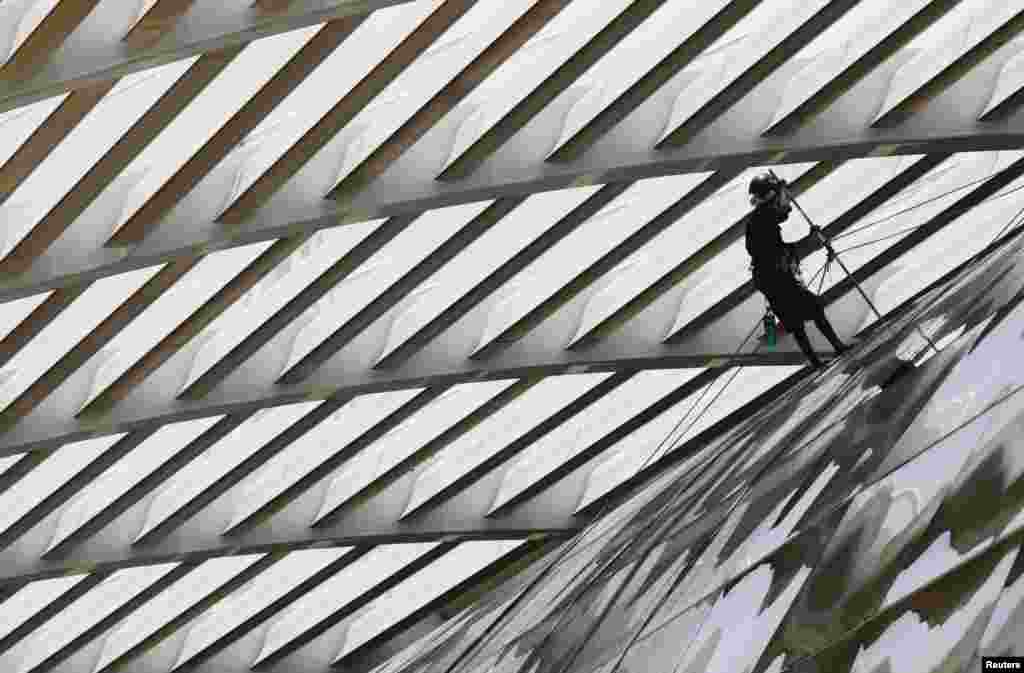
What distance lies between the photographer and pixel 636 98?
61.4 ft

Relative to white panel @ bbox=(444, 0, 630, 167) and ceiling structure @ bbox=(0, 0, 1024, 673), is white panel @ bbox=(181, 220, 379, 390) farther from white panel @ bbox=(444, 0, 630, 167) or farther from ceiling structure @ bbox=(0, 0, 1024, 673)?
white panel @ bbox=(444, 0, 630, 167)

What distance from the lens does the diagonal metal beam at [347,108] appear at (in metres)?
16.7

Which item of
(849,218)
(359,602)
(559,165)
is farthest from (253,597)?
(559,165)

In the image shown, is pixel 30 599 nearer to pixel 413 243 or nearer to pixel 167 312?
pixel 167 312

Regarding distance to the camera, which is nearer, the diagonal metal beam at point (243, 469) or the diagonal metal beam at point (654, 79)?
the diagonal metal beam at point (654, 79)

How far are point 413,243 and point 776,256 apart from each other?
7.64 meters

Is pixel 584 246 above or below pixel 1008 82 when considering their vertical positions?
above

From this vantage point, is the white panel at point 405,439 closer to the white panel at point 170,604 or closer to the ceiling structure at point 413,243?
the ceiling structure at point 413,243

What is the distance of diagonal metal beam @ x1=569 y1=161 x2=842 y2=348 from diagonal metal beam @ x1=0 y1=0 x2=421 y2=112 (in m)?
7.48

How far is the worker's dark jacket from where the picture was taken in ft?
46.4

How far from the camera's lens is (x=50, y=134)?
17234mm

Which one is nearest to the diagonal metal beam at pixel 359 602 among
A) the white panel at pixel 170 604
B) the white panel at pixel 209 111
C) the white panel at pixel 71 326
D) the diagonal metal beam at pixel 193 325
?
the white panel at pixel 170 604

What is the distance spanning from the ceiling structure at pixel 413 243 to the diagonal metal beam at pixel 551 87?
0.12 ft

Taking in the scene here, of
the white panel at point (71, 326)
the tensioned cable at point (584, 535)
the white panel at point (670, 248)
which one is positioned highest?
the white panel at point (71, 326)
